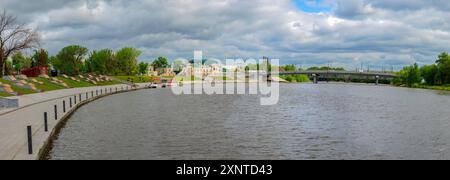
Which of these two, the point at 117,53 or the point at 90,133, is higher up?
the point at 117,53

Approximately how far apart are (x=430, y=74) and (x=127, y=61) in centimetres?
9713

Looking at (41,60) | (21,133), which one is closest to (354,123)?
(21,133)

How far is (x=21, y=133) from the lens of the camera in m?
21.2

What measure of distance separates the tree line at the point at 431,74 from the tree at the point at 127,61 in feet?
303

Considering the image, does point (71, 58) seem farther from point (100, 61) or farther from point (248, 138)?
point (248, 138)

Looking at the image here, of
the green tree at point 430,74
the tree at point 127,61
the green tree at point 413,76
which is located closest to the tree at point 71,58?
the tree at point 127,61

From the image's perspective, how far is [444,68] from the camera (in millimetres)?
115438

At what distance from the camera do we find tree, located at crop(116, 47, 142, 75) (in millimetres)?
152625

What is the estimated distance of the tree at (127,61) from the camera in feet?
501

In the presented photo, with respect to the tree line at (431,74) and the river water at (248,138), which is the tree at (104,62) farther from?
the river water at (248,138)
